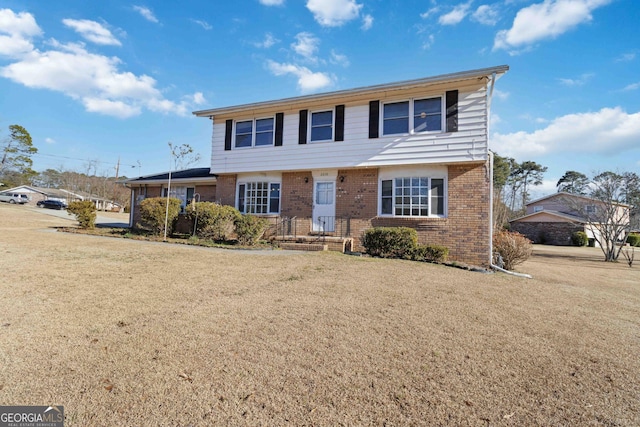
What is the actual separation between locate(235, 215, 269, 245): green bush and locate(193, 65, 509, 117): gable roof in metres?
4.89

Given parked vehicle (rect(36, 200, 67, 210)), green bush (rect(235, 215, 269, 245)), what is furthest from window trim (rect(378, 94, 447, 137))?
parked vehicle (rect(36, 200, 67, 210))

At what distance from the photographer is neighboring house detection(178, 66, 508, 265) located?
10.2 meters

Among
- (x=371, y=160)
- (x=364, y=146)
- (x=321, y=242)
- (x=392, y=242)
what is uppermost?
(x=364, y=146)

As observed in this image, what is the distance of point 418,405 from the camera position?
2.28 m

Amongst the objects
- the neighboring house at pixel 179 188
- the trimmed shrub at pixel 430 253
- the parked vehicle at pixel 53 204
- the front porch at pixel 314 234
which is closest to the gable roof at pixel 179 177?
the neighboring house at pixel 179 188

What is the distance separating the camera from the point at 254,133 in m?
13.6

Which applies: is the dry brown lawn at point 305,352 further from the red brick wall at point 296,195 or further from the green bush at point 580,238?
the green bush at point 580,238

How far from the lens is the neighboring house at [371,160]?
10242mm

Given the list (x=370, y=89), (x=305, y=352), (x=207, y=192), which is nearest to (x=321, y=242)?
(x=370, y=89)

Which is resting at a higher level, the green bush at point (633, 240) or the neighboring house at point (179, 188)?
the neighboring house at point (179, 188)

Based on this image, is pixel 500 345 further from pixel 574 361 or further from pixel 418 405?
pixel 418 405

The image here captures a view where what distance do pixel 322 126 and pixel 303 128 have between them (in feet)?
2.59

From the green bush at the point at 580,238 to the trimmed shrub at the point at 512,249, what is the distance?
23558mm

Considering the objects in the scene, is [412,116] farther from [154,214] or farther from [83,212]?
[83,212]
